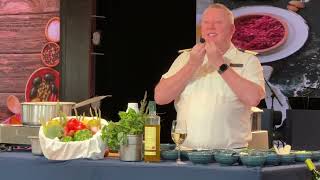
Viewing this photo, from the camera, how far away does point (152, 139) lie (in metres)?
2.47

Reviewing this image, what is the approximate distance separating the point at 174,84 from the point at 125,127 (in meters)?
0.50

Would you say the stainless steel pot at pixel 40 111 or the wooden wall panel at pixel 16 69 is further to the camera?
the wooden wall panel at pixel 16 69

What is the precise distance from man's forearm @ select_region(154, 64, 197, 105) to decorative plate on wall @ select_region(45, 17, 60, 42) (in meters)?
2.08

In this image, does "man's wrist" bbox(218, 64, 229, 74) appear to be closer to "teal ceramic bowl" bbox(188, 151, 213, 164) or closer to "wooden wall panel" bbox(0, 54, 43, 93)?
"teal ceramic bowl" bbox(188, 151, 213, 164)

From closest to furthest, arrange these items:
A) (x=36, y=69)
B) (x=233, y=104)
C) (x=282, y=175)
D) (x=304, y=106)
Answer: (x=282, y=175)
(x=233, y=104)
(x=36, y=69)
(x=304, y=106)

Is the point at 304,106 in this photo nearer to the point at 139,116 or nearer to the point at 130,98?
the point at 130,98

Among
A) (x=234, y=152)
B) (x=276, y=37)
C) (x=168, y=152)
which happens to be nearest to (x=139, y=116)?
(x=168, y=152)

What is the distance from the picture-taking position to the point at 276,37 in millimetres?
5789

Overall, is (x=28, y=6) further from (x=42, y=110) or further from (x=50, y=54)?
(x=42, y=110)

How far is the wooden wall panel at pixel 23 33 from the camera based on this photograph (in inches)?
194

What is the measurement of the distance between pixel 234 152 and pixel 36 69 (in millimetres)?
2884

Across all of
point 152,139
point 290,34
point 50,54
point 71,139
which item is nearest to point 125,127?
point 152,139

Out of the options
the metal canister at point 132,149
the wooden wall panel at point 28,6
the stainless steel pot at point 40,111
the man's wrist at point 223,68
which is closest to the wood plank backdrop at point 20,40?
the wooden wall panel at point 28,6

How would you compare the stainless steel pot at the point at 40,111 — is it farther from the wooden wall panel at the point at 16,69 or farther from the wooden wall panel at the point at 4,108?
the wooden wall panel at the point at 4,108
